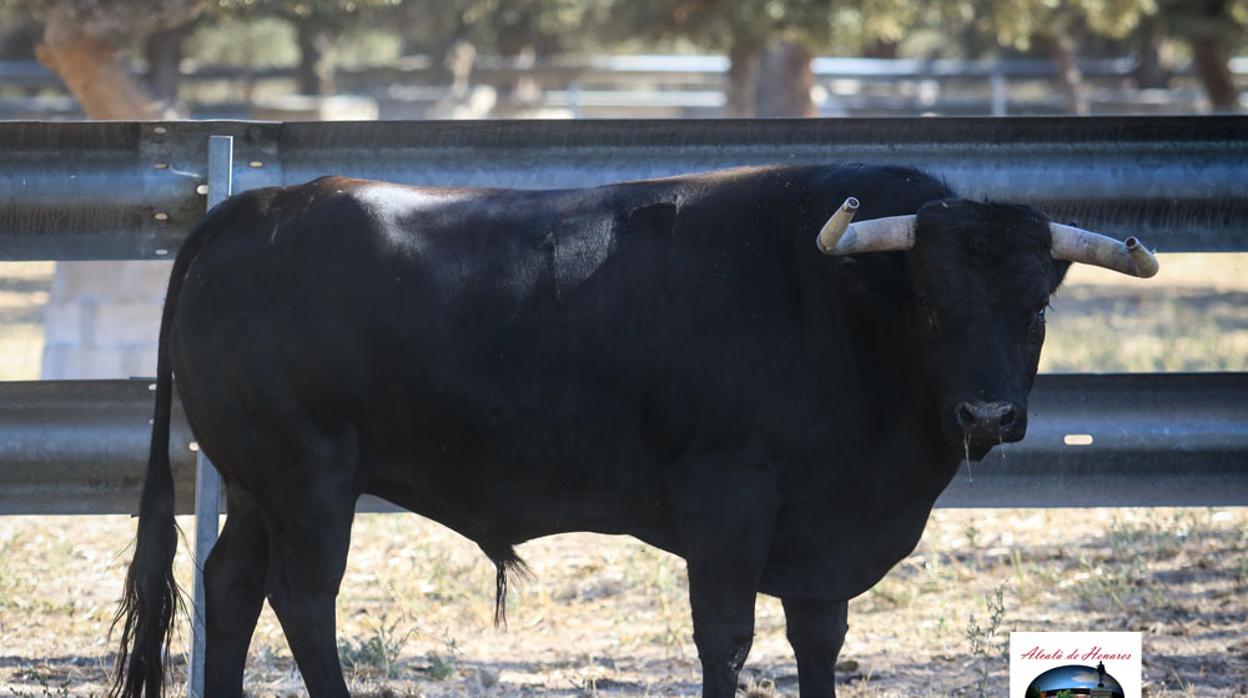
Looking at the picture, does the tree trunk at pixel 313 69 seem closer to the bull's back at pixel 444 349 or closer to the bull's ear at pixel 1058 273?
the bull's back at pixel 444 349

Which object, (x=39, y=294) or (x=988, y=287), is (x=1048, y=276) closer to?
(x=988, y=287)

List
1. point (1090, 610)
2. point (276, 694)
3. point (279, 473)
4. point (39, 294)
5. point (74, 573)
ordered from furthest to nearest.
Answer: point (39, 294), point (74, 573), point (1090, 610), point (276, 694), point (279, 473)

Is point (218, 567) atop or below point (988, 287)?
below

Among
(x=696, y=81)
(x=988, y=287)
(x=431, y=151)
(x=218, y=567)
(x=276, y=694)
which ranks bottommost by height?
(x=276, y=694)

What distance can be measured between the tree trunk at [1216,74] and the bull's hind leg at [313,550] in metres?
20.7

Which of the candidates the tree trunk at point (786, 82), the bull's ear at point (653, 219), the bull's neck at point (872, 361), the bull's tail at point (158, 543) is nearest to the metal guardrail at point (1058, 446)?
the bull's tail at point (158, 543)

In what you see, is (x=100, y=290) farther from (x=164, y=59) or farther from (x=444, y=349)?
(x=164, y=59)

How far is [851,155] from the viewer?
16.9 feet

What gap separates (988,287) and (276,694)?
2.69 m

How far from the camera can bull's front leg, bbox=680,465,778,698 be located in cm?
411

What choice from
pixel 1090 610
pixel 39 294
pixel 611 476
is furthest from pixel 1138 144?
pixel 39 294

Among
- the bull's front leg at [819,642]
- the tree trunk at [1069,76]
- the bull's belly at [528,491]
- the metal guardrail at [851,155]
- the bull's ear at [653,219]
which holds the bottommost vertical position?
the bull's front leg at [819,642]

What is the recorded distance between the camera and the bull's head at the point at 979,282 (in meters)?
3.93

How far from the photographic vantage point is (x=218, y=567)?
4535 mm
